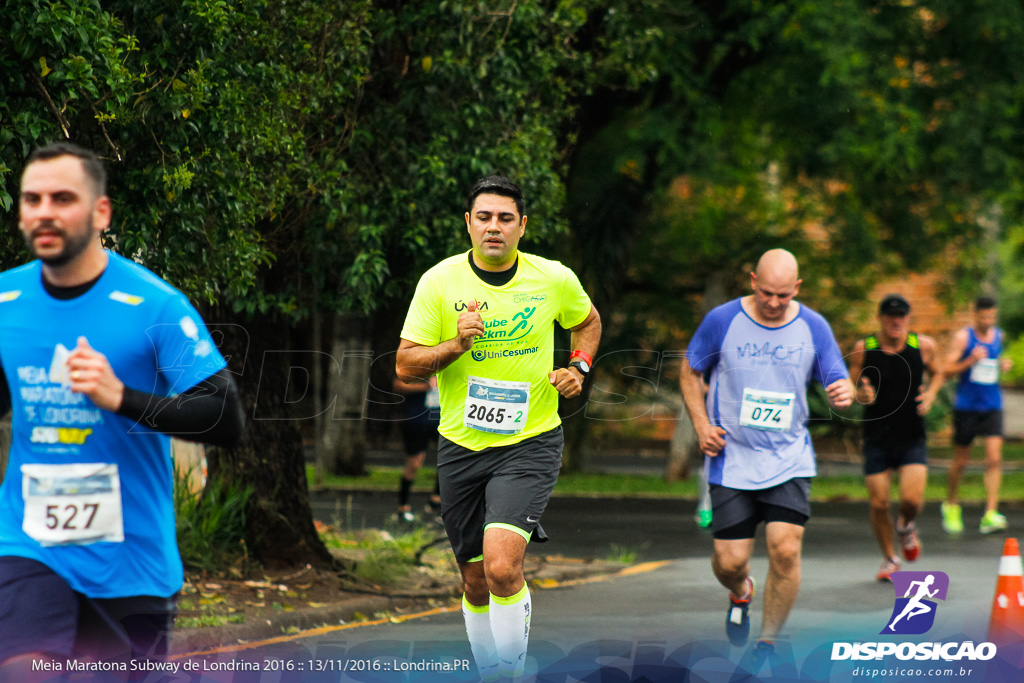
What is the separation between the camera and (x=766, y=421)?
680 centimetres

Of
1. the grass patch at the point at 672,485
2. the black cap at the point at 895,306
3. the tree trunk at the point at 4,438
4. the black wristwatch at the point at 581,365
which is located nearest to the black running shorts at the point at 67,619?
the black wristwatch at the point at 581,365

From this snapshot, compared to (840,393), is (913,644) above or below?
below

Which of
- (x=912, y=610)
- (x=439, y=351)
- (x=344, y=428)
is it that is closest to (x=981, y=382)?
(x=912, y=610)

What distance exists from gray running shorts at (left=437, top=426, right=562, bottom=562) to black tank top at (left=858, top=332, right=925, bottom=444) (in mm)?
4597

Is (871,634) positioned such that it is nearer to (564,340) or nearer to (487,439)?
(487,439)

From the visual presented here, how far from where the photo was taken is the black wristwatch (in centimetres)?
597

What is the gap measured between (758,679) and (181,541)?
156 inches

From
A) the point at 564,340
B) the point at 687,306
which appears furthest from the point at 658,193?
the point at 564,340

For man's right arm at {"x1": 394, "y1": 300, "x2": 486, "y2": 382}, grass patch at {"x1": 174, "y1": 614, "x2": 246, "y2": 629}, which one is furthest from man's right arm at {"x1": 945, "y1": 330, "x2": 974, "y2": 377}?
man's right arm at {"x1": 394, "y1": 300, "x2": 486, "y2": 382}

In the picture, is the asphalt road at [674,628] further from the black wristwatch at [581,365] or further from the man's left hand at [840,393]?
the black wristwatch at [581,365]

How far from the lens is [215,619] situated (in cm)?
744

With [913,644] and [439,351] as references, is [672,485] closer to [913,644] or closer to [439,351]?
[913,644]

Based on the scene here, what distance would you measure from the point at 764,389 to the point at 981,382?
23.3 feet

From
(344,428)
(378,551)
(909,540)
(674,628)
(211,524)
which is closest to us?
(674,628)
